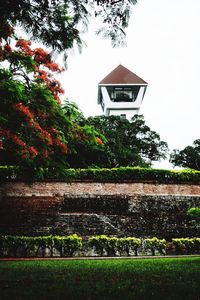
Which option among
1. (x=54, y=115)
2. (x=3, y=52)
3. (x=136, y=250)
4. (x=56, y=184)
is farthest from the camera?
(x=56, y=184)

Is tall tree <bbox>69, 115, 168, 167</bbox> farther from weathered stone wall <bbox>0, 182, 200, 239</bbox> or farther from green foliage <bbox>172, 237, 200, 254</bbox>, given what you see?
green foliage <bbox>172, 237, 200, 254</bbox>

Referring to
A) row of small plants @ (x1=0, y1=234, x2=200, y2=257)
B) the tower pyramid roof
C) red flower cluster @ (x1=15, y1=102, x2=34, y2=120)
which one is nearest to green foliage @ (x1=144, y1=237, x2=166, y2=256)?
row of small plants @ (x1=0, y1=234, x2=200, y2=257)

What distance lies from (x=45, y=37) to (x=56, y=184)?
42.7ft

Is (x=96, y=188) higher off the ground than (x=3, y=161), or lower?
lower

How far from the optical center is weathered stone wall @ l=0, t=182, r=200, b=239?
16016 mm

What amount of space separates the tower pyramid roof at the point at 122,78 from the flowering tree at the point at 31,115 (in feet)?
104

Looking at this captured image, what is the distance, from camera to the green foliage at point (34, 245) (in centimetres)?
1313

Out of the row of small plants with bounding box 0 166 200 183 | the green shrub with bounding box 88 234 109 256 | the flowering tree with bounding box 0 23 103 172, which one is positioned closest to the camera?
the flowering tree with bounding box 0 23 103 172

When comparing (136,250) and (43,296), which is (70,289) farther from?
(136,250)

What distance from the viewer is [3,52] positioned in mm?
8633

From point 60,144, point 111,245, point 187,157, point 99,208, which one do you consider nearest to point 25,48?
point 60,144

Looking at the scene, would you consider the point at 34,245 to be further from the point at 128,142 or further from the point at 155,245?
the point at 128,142

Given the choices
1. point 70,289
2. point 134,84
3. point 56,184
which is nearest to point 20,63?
point 70,289

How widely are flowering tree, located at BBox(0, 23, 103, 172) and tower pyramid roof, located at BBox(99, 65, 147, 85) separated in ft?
104
